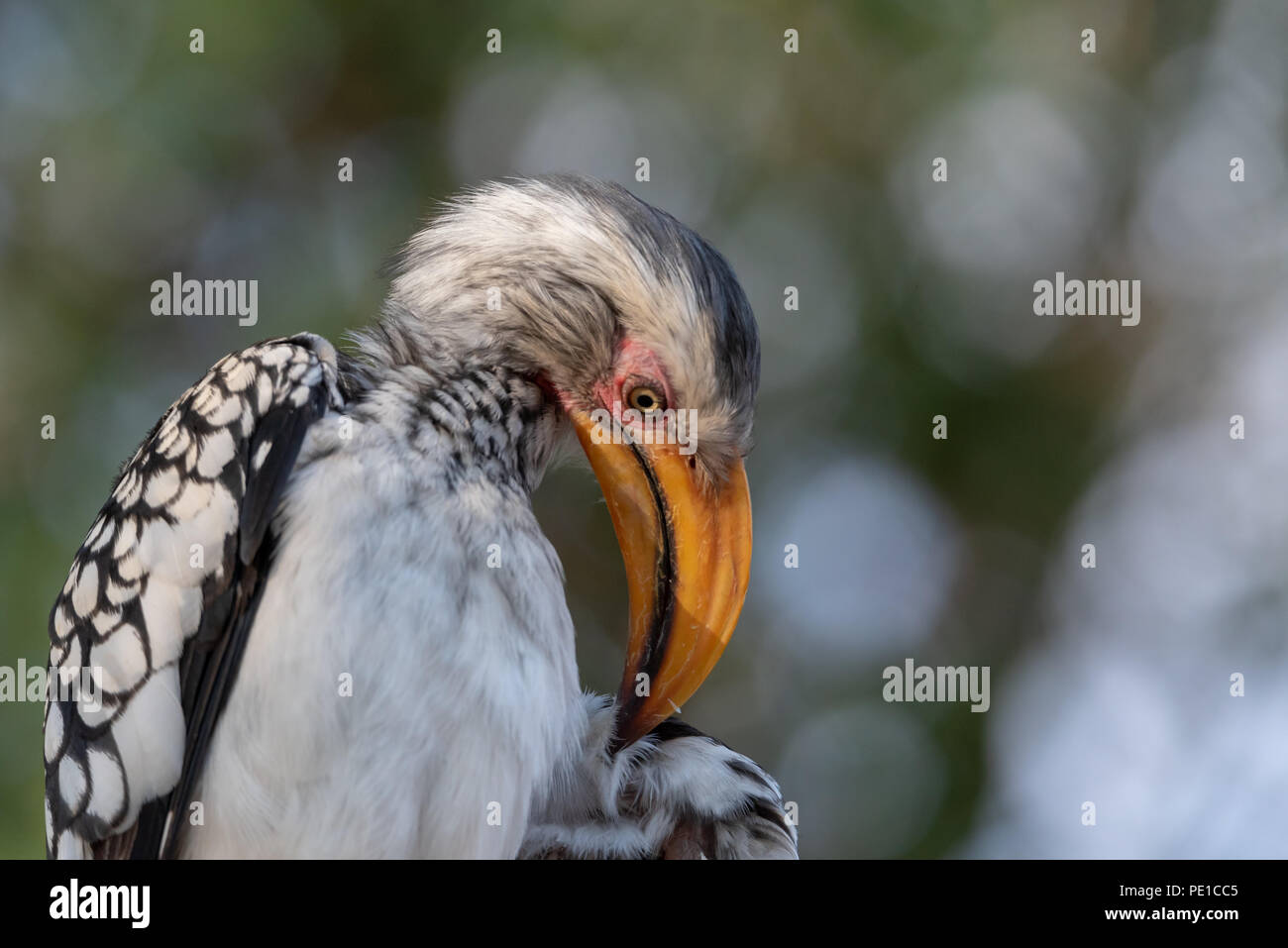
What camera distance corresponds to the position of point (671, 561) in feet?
8.63

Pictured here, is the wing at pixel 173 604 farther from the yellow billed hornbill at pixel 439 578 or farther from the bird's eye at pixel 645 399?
the bird's eye at pixel 645 399

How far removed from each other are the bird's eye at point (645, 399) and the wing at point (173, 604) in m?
0.68

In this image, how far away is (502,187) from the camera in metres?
2.90

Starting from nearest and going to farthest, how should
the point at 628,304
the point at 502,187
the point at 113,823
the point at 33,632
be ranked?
the point at 113,823 < the point at 628,304 < the point at 502,187 < the point at 33,632

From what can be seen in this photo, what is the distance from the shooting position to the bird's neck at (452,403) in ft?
7.89

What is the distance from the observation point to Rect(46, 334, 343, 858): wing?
90.4 inches

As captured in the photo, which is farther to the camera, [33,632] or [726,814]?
[33,632]

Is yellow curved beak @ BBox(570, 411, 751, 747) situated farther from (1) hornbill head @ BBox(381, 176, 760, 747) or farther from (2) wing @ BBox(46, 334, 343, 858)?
(2) wing @ BBox(46, 334, 343, 858)

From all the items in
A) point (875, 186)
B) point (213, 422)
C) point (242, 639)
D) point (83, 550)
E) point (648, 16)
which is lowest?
point (242, 639)

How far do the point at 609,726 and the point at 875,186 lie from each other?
4.62 meters

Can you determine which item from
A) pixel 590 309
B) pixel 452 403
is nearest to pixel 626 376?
pixel 590 309

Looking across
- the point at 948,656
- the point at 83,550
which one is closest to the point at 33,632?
the point at 83,550

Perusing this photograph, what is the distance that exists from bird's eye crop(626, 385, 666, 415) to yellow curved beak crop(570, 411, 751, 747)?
0.09 metres
